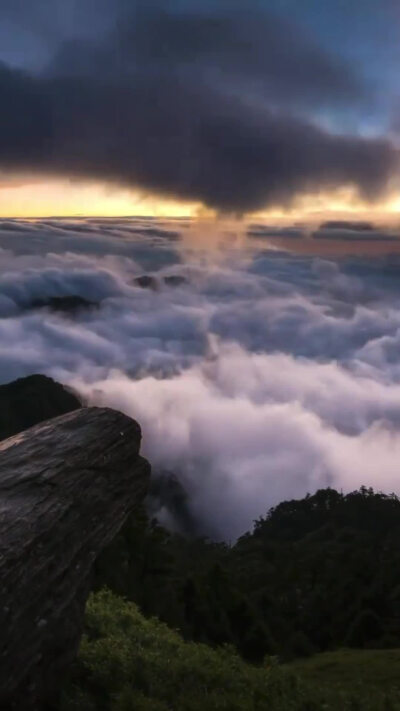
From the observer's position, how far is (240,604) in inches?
1893

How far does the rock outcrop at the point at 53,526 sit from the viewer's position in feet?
34.8

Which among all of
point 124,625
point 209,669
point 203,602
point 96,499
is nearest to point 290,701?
point 209,669

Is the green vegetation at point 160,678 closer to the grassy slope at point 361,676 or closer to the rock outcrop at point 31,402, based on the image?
the grassy slope at point 361,676

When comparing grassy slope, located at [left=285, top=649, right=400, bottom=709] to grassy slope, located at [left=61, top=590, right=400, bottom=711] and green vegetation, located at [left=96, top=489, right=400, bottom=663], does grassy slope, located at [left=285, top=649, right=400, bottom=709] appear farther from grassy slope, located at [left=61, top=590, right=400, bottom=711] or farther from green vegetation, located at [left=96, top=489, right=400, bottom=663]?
green vegetation, located at [left=96, top=489, right=400, bottom=663]

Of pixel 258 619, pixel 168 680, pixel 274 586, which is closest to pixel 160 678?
pixel 168 680

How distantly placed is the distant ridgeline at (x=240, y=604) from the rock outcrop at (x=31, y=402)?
44.1ft

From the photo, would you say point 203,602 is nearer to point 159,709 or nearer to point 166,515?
point 159,709

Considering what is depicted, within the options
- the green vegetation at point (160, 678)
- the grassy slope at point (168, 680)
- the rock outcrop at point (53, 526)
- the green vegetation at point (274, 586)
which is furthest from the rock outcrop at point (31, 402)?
the rock outcrop at point (53, 526)

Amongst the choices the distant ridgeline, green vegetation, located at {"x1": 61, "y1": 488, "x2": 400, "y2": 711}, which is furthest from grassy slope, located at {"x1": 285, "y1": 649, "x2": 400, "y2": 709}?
the distant ridgeline

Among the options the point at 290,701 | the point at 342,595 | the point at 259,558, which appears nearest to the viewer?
the point at 290,701

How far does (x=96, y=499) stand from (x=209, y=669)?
15.9 feet

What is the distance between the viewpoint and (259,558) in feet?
277

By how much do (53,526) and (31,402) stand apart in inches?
6049

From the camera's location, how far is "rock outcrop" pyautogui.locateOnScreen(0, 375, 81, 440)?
151m
